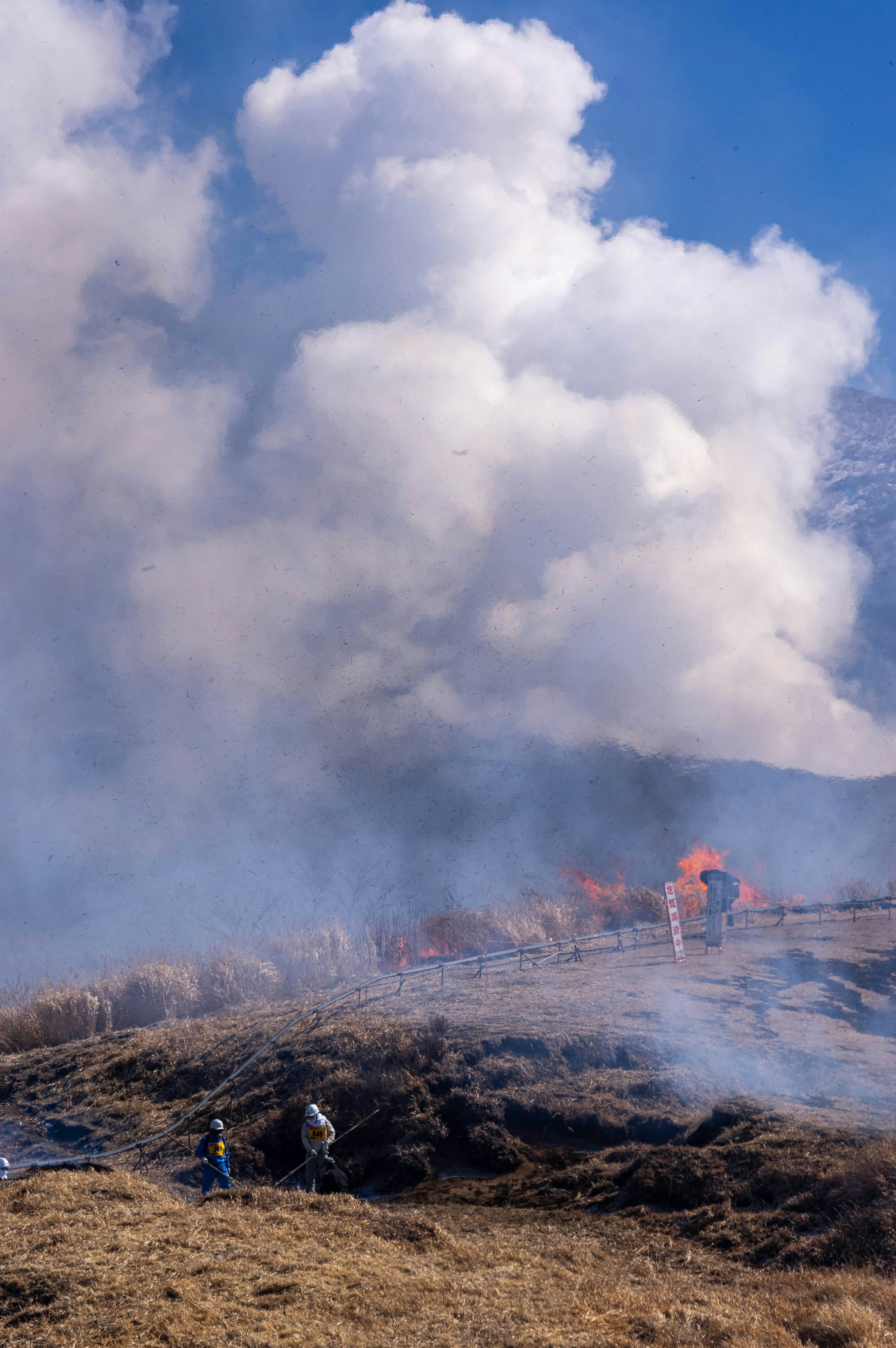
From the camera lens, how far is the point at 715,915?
2952 centimetres

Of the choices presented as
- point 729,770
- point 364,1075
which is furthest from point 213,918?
point 364,1075

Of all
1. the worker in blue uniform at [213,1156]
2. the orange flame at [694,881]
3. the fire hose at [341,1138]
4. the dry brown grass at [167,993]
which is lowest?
the fire hose at [341,1138]

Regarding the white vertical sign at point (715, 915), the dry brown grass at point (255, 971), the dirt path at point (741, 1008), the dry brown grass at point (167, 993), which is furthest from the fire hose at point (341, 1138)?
the white vertical sign at point (715, 915)

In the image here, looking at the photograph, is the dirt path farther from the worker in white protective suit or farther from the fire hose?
the worker in white protective suit

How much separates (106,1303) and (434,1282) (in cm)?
401

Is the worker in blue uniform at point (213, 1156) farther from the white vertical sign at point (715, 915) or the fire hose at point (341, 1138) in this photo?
the white vertical sign at point (715, 915)

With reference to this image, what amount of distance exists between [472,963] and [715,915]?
820 centimetres

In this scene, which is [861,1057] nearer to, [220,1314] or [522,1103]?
[522,1103]

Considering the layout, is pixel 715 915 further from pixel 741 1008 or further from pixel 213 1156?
pixel 213 1156

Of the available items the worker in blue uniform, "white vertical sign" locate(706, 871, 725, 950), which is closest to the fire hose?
the worker in blue uniform

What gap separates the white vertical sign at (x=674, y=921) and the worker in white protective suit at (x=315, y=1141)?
1286 cm

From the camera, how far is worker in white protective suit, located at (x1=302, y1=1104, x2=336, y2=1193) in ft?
57.0

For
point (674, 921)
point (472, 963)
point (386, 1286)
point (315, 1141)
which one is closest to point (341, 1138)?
point (315, 1141)

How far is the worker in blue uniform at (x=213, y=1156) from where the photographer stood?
17219 mm
